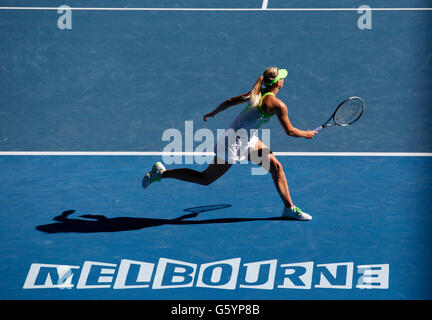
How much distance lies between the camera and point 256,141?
8914 millimetres

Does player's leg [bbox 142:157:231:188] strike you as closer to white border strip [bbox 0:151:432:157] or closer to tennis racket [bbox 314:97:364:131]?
tennis racket [bbox 314:97:364:131]

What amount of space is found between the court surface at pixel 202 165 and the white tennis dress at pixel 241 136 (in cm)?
81

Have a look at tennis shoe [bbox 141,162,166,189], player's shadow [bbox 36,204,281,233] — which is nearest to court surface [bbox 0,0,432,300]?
player's shadow [bbox 36,204,281,233]

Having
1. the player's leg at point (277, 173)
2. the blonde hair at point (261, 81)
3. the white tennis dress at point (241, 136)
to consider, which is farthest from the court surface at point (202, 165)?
Answer: the blonde hair at point (261, 81)

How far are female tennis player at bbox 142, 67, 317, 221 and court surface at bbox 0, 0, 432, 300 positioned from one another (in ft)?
1.48

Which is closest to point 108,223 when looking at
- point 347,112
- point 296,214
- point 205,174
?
point 205,174

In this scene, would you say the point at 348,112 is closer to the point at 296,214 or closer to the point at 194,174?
the point at 296,214

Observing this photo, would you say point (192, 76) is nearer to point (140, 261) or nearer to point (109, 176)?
point (109, 176)

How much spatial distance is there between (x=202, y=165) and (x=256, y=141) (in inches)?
81.9

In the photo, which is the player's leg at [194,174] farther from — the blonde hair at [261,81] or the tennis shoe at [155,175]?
the blonde hair at [261,81]

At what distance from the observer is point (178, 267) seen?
25.9 ft

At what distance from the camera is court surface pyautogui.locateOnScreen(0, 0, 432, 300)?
7.84m

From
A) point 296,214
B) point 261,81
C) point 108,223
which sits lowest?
point 108,223

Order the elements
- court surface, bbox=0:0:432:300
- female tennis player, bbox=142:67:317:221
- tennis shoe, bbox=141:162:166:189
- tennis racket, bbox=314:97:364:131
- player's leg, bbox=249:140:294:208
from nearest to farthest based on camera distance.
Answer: court surface, bbox=0:0:432:300, female tennis player, bbox=142:67:317:221, player's leg, bbox=249:140:294:208, tennis racket, bbox=314:97:364:131, tennis shoe, bbox=141:162:166:189
